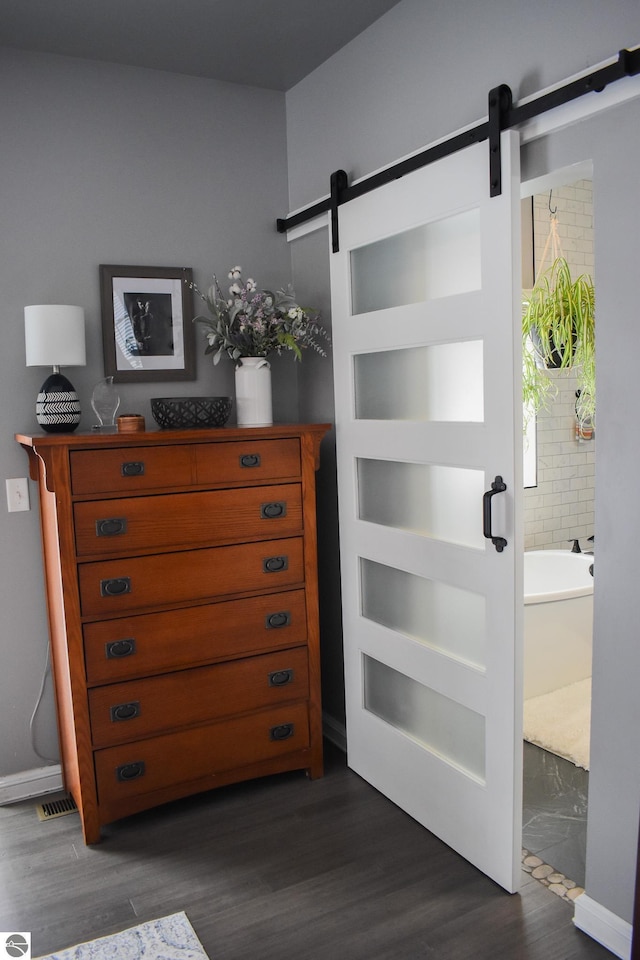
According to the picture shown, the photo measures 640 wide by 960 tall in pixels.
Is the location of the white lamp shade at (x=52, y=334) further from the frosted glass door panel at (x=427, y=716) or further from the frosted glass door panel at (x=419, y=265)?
the frosted glass door panel at (x=427, y=716)

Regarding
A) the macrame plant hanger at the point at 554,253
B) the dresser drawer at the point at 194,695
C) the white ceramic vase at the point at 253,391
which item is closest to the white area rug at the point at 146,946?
the dresser drawer at the point at 194,695

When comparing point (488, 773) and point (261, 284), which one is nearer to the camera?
point (488, 773)

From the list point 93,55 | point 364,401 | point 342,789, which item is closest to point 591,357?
point 364,401

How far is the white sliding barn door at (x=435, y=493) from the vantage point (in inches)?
83.5

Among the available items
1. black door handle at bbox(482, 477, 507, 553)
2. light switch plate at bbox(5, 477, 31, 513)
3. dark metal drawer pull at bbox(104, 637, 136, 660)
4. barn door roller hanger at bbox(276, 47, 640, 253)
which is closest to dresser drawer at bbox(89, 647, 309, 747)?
dark metal drawer pull at bbox(104, 637, 136, 660)

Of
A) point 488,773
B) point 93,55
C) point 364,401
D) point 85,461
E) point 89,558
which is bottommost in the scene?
point 488,773

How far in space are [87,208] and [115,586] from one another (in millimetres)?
1406

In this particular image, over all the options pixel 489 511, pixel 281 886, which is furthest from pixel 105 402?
pixel 281 886

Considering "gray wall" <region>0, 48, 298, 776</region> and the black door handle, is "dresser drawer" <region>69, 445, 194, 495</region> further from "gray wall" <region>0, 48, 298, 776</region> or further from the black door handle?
the black door handle

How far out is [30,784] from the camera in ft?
9.52

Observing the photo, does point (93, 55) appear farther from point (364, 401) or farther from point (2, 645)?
point (2, 645)

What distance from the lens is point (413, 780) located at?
2.61 metres

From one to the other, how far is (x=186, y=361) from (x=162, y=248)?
0.44 metres

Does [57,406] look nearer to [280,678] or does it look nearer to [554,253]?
[280,678]
